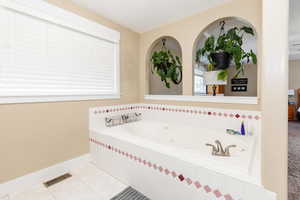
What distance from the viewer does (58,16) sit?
170cm

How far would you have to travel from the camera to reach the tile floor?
1.41m

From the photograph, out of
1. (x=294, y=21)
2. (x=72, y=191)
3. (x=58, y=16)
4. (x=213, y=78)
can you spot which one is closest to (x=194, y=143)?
(x=213, y=78)

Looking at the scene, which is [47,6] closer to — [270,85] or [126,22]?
[126,22]

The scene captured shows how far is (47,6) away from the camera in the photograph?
1614 millimetres

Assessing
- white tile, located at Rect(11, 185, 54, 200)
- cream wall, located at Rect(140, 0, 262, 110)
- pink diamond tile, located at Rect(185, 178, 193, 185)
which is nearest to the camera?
pink diamond tile, located at Rect(185, 178, 193, 185)

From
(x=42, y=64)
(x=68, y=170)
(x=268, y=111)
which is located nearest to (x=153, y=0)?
(x=42, y=64)

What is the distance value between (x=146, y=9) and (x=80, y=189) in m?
2.46

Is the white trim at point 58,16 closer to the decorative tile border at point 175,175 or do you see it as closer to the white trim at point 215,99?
the white trim at point 215,99

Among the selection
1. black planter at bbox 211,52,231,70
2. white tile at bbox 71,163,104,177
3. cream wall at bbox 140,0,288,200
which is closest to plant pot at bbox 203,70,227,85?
black planter at bbox 211,52,231,70

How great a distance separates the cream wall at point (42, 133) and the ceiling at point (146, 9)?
6.2 inches

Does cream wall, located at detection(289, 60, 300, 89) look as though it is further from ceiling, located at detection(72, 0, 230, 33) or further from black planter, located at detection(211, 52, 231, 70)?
ceiling, located at detection(72, 0, 230, 33)

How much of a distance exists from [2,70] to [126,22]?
1.79 m

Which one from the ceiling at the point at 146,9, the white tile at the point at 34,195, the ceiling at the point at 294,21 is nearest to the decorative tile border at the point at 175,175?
the white tile at the point at 34,195

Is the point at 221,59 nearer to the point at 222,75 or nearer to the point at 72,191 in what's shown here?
the point at 222,75
